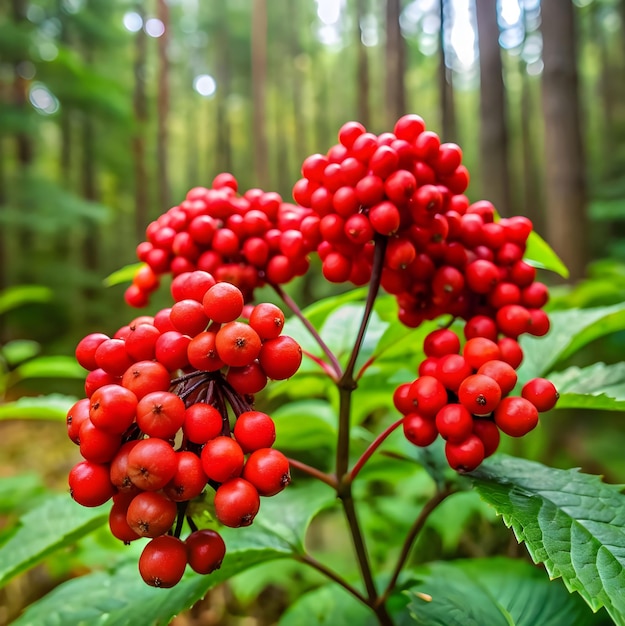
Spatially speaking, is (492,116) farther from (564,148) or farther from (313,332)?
(313,332)

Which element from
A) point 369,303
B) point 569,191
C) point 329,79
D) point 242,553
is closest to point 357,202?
point 369,303

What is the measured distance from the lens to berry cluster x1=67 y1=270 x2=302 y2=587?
0.70m

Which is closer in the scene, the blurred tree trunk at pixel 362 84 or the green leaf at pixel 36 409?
the green leaf at pixel 36 409

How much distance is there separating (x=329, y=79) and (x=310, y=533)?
106 feet

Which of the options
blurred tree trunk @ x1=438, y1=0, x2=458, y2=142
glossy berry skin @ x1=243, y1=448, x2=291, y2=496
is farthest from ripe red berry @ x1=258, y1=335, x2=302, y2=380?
blurred tree trunk @ x1=438, y1=0, x2=458, y2=142

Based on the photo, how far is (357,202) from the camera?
1.02 metres

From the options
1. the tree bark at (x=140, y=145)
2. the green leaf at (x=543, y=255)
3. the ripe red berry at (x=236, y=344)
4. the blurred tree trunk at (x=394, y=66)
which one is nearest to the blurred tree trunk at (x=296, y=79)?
the tree bark at (x=140, y=145)

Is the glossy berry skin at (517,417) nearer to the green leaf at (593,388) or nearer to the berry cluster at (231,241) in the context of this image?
the green leaf at (593,388)

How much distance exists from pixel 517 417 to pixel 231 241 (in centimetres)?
70

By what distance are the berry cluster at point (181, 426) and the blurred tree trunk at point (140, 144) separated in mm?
11379

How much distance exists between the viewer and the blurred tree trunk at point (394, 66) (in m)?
7.50

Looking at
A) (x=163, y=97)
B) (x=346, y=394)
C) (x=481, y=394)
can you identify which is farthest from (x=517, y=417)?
(x=163, y=97)

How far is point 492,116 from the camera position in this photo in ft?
17.0

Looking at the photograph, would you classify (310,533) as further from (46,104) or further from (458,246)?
(46,104)
